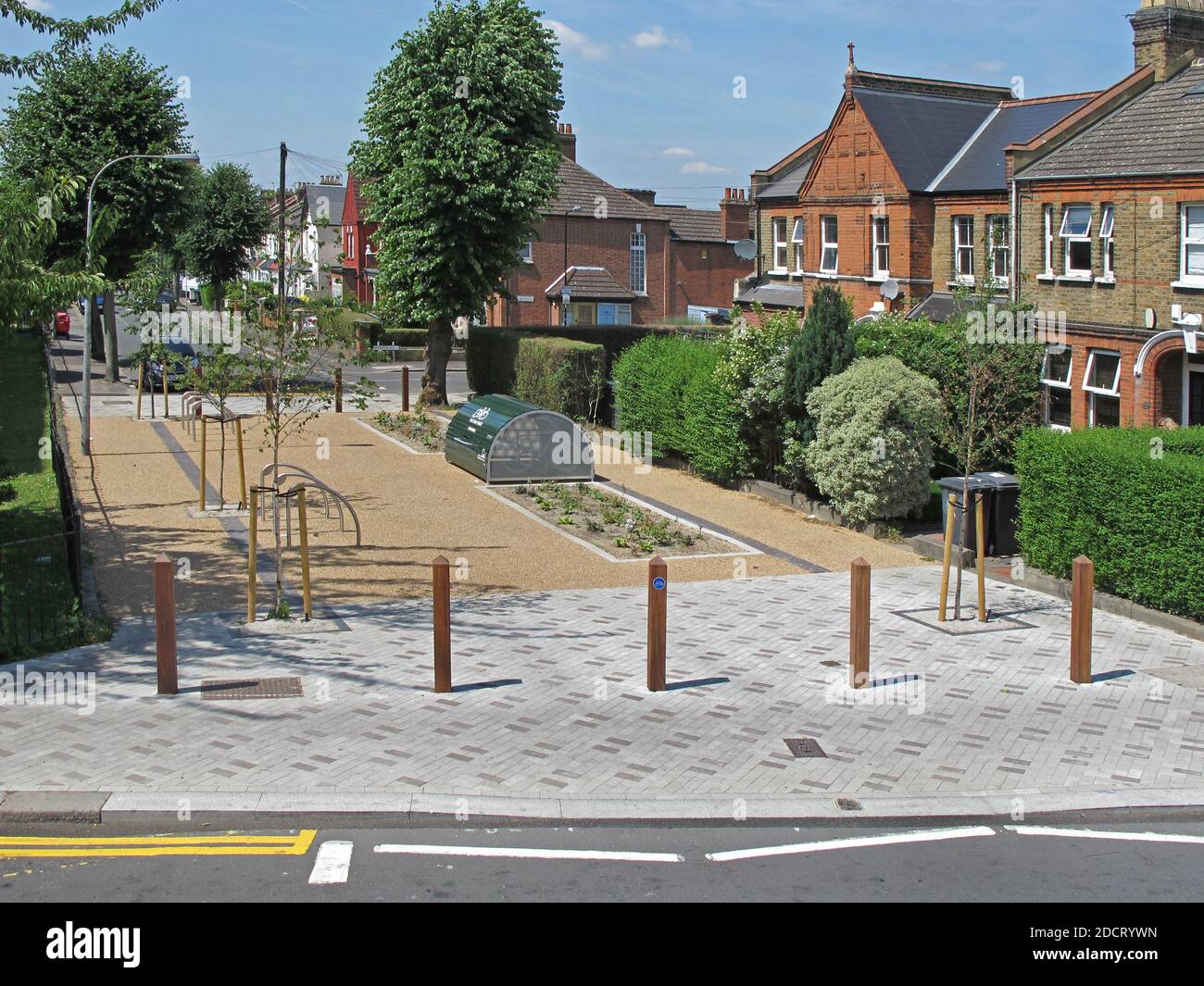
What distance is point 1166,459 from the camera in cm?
1341

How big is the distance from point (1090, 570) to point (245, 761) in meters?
7.11

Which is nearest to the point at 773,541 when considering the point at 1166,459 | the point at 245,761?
the point at 1166,459

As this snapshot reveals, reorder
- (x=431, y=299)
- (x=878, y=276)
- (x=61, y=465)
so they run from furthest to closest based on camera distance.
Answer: (x=878, y=276) < (x=431, y=299) < (x=61, y=465)

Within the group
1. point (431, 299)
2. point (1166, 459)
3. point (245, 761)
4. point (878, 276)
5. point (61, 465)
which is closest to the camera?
point (245, 761)

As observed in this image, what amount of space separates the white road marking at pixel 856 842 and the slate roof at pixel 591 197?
1930 inches

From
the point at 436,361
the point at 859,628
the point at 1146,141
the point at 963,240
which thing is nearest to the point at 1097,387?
the point at 1146,141

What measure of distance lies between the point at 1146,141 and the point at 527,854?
67.0 ft

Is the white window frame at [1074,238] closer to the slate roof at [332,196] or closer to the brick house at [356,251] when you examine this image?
the brick house at [356,251]

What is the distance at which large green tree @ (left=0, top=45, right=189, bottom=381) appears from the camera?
35719 millimetres

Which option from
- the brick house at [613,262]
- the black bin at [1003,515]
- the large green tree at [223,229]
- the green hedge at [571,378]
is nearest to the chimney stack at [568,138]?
the brick house at [613,262]

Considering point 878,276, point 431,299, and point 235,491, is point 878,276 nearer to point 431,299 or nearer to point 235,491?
point 431,299

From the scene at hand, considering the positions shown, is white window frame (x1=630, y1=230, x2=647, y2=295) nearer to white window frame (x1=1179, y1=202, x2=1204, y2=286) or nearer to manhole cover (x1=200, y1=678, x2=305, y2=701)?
white window frame (x1=1179, y1=202, x2=1204, y2=286)

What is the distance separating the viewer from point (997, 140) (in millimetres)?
33938

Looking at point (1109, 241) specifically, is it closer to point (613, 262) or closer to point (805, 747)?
point (805, 747)
